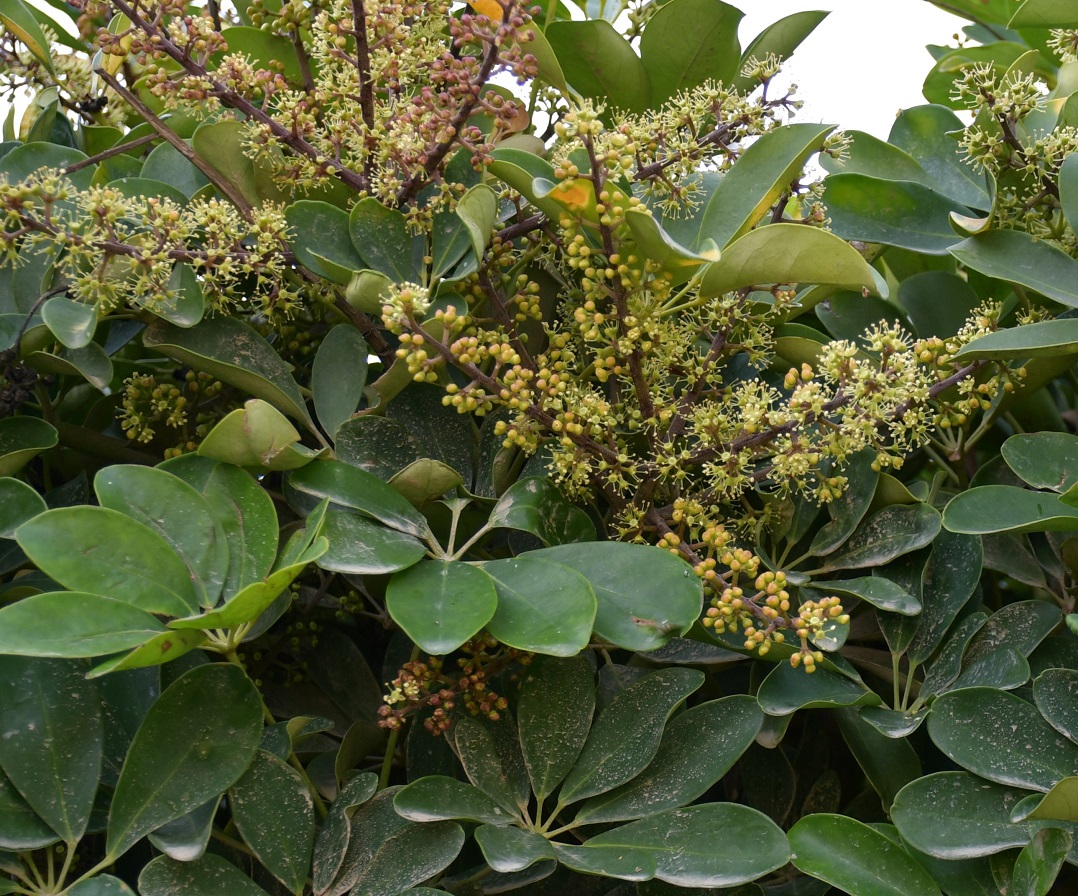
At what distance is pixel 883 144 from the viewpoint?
1.04 metres

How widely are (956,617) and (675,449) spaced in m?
Result: 0.27

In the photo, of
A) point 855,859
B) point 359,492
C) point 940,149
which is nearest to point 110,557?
point 359,492

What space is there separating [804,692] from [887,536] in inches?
6.4

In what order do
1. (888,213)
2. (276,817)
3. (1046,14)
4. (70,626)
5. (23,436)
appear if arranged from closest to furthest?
(70,626)
(276,817)
(23,436)
(888,213)
(1046,14)

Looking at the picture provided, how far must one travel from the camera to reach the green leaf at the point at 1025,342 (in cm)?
80

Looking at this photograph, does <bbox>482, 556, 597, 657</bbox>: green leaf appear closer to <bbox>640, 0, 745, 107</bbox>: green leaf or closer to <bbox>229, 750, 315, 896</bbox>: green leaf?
<bbox>229, 750, 315, 896</bbox>: green leaf

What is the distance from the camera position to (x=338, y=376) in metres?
0.88

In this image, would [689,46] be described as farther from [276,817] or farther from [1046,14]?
[276,817]

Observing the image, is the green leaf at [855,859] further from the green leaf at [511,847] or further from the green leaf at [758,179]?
the green leaf at [758,179]

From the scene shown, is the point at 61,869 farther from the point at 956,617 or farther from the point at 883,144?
the point at 883,144

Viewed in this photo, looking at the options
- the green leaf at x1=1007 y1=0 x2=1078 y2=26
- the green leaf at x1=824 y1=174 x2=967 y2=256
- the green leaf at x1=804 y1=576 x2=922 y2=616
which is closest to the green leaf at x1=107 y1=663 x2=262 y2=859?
the green leaf at x1=804 y1=576 x2=922 y2=616

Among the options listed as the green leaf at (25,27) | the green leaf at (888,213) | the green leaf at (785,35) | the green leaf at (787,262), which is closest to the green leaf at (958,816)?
the green leaf at (787,262)

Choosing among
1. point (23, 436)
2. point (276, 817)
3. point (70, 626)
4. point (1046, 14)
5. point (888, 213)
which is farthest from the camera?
point (1046, 14)

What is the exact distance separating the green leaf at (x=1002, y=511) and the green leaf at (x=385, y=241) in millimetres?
461
